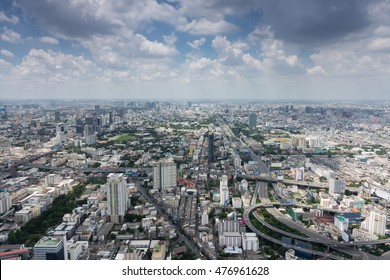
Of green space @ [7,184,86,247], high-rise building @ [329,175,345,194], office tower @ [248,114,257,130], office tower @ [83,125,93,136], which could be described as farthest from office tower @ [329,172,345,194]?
office tower @ [83,125,93,136]

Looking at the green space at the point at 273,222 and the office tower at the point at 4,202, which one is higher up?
the office tower at the point at 4,202

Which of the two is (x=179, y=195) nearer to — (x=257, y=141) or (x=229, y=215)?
(x=229, y=215)

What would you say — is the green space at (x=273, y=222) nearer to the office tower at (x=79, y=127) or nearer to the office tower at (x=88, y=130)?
the office tower at (x=88, y=130)

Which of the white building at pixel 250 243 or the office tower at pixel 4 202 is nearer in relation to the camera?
the white building at pixel 250 243

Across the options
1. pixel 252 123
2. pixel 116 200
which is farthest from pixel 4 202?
pixel 252 123

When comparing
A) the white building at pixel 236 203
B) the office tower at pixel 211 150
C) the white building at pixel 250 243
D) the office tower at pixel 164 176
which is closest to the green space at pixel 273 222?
the white building at pixel 236 203

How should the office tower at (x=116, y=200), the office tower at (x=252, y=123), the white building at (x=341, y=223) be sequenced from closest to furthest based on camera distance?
1. the white building at (x=341, y=223)
2. the office tower at (x=116, y=200)
3. the office tower at (x=252, y=123)
